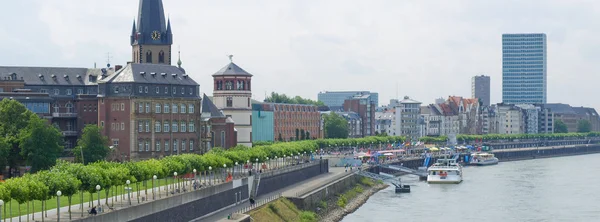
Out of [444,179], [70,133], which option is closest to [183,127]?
[70,133]

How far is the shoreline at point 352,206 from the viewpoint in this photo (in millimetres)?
99312

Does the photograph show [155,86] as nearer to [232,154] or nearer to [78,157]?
[78,157]

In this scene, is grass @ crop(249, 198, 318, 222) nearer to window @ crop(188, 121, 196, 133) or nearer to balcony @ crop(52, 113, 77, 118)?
window @ crop(188, 121, 196, 133)

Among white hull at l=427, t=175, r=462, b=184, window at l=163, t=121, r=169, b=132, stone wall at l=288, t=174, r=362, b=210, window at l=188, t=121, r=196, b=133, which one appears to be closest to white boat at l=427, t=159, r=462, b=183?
white hull at l=427, t=175, r=462, b=184

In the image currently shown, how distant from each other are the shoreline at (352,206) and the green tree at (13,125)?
30.4 m

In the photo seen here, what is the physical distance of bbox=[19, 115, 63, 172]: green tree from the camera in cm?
10106

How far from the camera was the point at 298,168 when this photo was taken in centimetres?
12375

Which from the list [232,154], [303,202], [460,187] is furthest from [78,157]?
[460,187]

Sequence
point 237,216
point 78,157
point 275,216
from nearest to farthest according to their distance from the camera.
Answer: point 237,216 < point 275,216 < point 78,157

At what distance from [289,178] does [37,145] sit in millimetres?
27548

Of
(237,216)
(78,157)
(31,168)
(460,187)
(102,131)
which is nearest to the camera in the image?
(237,216)

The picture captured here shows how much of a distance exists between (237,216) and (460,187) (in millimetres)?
77365

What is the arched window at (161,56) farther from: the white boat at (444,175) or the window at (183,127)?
the white boat at (444,175)

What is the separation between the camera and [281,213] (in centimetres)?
8675
